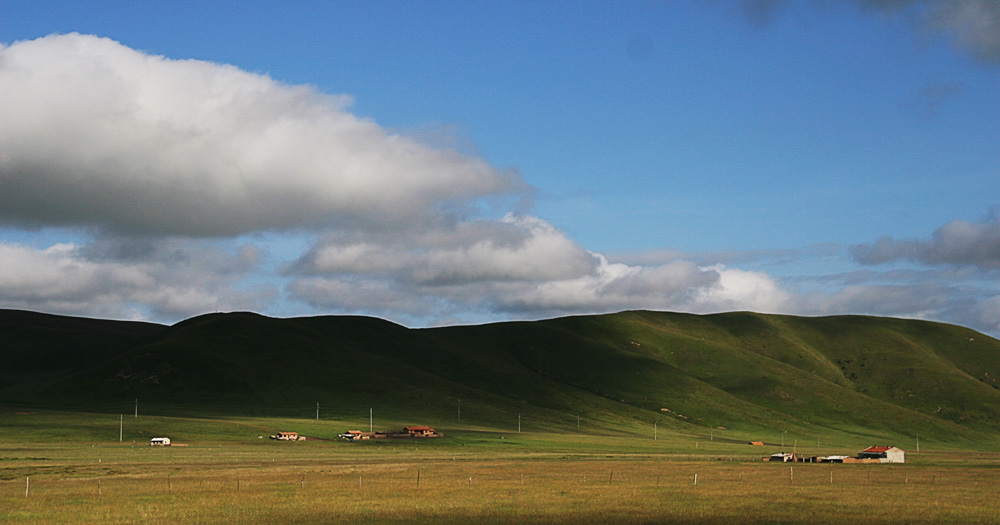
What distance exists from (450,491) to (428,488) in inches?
108

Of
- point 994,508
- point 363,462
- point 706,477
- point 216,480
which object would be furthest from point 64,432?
point 994,508

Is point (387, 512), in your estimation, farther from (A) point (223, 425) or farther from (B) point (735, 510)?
(A) point (223, 425)

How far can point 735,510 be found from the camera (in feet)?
181

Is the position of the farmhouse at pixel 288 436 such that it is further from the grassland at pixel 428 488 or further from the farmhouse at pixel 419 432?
the farmhouse at pixel 419 432

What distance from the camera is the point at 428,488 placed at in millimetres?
68562

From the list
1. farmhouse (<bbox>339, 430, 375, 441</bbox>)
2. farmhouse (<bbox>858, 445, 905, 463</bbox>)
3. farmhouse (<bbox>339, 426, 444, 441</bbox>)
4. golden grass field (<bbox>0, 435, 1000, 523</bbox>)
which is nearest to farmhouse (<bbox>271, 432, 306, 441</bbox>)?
farmhouse (<bbox>339, 430, 375, 441</bbox>)

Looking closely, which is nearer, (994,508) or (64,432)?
(994,508)

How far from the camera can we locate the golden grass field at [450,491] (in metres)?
51.5

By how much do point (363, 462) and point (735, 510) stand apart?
57.4m

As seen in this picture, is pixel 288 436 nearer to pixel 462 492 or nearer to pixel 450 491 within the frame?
pixel 450 491

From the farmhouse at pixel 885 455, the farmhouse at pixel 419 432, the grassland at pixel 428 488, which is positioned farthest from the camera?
the farmhouse at pixel 419 432

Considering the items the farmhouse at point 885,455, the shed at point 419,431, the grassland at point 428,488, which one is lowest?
the farmhouse at point 885,455

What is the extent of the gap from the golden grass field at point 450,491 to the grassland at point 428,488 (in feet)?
0.44

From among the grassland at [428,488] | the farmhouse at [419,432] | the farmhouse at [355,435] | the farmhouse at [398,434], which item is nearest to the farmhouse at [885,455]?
the grassland at [428,488]
